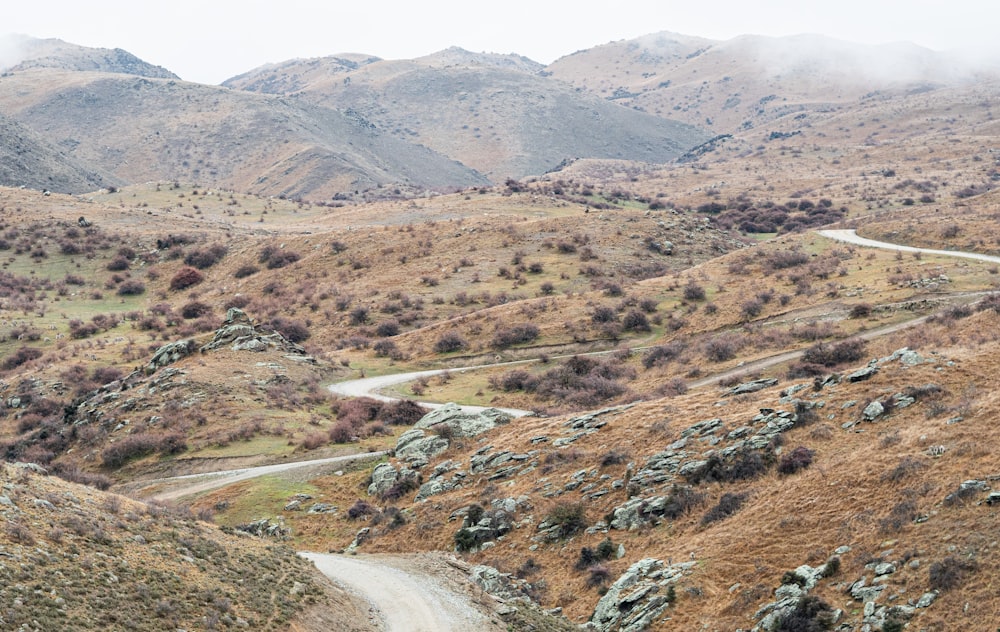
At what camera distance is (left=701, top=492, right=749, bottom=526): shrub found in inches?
969

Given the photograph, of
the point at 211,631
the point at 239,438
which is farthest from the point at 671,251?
the point at 211,631

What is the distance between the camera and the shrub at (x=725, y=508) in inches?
969

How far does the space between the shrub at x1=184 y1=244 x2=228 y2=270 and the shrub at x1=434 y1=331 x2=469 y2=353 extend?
49.1 metres

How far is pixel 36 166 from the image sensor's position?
172 m

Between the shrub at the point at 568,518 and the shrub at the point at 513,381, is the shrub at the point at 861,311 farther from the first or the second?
the shrub at the point at 568,518

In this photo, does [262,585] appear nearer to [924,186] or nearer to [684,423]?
[684,423]

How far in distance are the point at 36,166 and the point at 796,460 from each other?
18560 cm

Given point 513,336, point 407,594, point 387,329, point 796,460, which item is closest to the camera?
point 407,594

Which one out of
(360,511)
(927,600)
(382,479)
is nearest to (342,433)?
(382,479)

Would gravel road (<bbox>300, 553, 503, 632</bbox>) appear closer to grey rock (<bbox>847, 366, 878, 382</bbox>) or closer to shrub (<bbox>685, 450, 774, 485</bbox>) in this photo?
shrub (<bbox>685, 450, 774, 485</bbox>)

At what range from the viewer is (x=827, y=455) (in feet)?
82.2

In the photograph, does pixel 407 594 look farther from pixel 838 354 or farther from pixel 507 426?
pixel 838 354

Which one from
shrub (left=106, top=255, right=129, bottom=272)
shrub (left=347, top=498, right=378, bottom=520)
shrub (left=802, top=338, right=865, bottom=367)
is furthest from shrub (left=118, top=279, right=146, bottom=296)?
shrub (left=802, top=338, right=865, bottom=367)

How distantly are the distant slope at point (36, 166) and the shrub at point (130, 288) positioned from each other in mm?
84116
